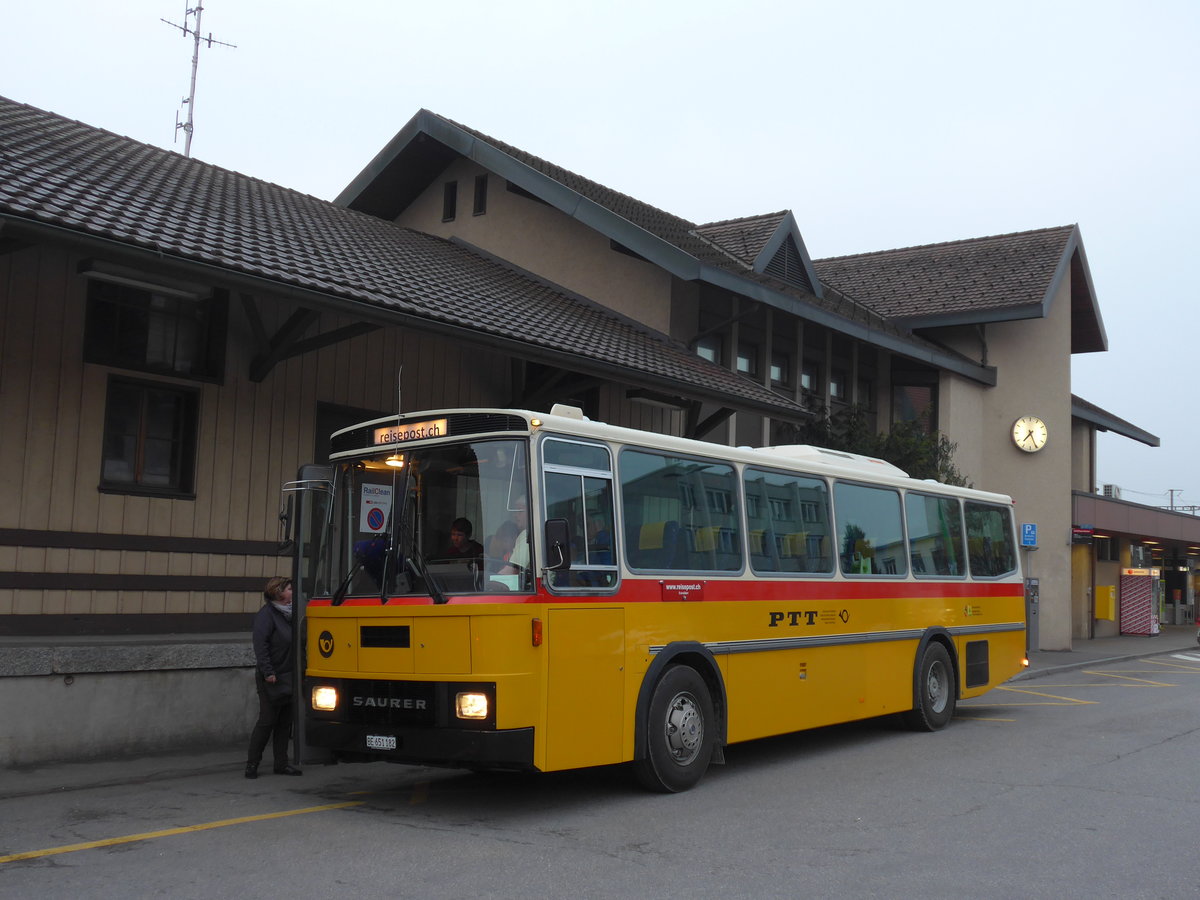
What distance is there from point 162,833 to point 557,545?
3.04 meters

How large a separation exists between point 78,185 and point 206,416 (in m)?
2.48

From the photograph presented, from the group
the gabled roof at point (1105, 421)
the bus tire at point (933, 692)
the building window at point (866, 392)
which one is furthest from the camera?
the gabled roof at point (1105, 421)

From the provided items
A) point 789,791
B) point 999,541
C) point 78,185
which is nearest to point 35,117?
point 78,185

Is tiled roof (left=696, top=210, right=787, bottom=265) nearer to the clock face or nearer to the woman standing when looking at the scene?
the clock face

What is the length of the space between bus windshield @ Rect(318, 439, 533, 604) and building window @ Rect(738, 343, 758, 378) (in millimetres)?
12792

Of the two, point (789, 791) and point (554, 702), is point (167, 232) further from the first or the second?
point (789, 791)

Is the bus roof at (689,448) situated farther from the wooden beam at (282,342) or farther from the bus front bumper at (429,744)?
the bus front bumper at (429,744)

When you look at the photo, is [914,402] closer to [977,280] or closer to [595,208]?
[977,280]

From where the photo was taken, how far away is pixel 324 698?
8672mm

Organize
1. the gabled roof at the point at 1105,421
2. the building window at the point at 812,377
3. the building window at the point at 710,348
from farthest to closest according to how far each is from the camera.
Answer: the gabled roof at the point at 1105,421
the building window at the point at 812,377
the building window at the point at 710,348

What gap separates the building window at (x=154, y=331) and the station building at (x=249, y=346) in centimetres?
2

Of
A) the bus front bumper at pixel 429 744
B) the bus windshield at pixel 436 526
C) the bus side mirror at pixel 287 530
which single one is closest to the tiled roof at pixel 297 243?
the bus side mirror at pixel 287 530

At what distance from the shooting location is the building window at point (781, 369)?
21.9m

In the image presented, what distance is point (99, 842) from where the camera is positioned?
7234mm
